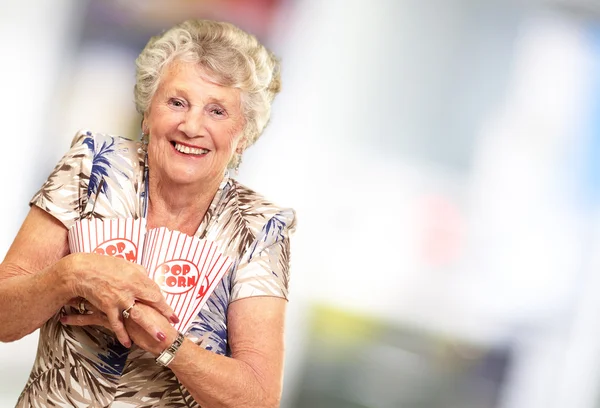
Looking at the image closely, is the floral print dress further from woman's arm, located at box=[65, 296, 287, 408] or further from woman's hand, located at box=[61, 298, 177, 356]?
woman's hand, located at box=[61, 298, 177, 356]

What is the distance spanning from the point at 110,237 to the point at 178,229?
251 mm

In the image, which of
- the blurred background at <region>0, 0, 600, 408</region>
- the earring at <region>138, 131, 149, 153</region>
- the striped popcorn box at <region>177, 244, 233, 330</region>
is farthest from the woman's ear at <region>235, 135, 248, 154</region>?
the blurred background at <region>0, 0, 600, 408</region>

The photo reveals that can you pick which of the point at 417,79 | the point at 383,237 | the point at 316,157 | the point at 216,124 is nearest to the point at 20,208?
the point at 316,157

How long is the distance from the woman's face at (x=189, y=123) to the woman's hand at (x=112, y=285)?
396 mm

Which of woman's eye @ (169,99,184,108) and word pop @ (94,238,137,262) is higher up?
woman's eye @ (169,99,184,108)

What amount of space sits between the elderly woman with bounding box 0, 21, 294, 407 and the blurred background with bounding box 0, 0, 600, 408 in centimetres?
326

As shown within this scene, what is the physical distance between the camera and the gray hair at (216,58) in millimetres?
2242

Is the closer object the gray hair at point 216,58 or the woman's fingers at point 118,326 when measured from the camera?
the woman's fingers at point 118,326

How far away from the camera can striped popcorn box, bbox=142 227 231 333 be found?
2100 mm

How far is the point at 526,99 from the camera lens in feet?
20.3

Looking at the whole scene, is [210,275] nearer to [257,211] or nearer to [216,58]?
[257,211]

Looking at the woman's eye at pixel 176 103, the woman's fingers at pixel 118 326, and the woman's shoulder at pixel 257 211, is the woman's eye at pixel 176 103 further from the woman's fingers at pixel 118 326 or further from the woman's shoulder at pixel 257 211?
the woman's fingers at pixel 118 326

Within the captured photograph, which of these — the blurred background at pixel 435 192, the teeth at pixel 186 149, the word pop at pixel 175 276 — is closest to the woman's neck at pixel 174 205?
the teeth at pixel 186 149

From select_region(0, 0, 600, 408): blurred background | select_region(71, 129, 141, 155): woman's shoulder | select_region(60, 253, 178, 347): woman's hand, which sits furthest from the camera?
select_region(0, 0, 600, 408): blurred background
